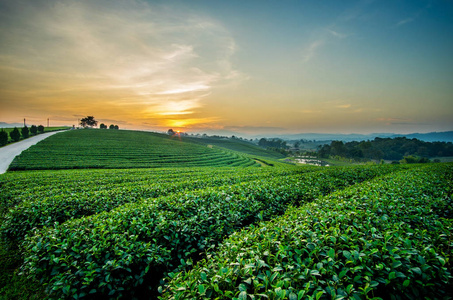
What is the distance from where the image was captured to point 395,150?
110 m

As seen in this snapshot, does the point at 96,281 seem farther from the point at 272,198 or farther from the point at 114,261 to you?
the point at 272,198

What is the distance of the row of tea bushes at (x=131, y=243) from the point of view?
152 inches

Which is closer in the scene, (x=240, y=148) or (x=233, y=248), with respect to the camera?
(x=233, y=248)

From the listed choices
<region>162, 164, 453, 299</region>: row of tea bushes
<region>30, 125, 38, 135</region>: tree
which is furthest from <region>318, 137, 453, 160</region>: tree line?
<region>30, 125, 38, 135</region>: tree

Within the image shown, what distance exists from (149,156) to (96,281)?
46.4 metres

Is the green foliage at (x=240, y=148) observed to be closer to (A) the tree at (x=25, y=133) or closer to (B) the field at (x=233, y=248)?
(A) the tree at (x=25, y=133)

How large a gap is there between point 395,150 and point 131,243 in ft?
488

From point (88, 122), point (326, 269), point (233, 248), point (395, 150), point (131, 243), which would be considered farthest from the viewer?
point (88, 122)

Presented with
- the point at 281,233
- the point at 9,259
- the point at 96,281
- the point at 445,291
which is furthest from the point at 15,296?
the point at 445,291

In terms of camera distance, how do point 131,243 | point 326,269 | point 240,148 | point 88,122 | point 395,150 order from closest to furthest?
point 326,269 < point 131,243 < point 395,150 < point 240,148 < point 88,122

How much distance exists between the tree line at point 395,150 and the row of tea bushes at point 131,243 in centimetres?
12568

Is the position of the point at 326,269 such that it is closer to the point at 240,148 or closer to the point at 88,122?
the point at 240,148

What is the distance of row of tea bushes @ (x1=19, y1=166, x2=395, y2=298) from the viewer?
3852 mm

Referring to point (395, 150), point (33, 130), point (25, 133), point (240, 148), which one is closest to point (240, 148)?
point (240, 148)
